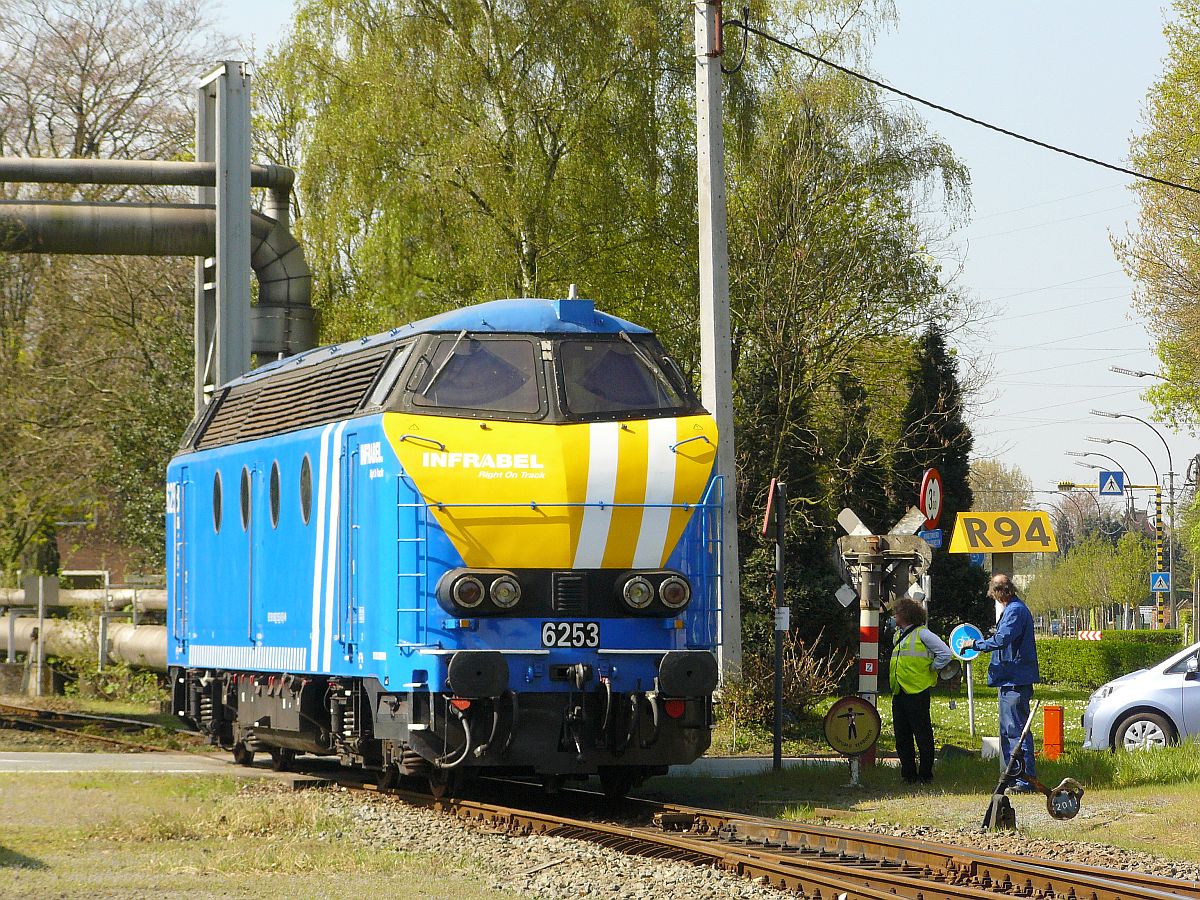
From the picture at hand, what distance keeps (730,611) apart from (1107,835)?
7527mm

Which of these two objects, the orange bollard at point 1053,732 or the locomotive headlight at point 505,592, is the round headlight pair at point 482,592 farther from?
the orange bollard at point 1053,732

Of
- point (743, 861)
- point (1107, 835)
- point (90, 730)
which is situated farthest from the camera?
point (90, 730)

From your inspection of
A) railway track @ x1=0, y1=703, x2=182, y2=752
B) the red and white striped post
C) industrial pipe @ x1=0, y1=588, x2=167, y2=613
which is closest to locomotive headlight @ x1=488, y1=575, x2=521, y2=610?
the red and white striped post

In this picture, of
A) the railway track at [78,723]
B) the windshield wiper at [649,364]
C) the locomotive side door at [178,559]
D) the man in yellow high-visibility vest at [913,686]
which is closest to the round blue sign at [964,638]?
the man in yellow high-visibility vest at [913,686]

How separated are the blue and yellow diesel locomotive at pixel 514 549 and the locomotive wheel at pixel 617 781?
0.02 m

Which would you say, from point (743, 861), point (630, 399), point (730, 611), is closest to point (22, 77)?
point (730, 611)

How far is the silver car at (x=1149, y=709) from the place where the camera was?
58.0 ft

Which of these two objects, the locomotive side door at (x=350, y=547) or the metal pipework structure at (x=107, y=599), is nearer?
A: the locomotive side door at (x=350, y=547)

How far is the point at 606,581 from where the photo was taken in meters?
12.2

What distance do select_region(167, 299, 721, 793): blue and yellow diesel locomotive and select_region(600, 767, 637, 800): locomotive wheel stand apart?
0.02 meters

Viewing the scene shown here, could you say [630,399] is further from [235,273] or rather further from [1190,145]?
[1190,145]

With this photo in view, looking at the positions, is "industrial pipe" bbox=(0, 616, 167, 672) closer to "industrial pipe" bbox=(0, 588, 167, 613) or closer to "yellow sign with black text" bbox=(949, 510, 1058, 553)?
"industrial pipe" bbox=(0, 588, 167, 613)

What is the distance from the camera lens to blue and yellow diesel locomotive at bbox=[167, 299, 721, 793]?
39.1 feet

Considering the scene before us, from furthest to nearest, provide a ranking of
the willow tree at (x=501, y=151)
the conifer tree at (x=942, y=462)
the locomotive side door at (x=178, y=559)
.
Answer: the conifer tree at (x=942, y=462) < the willow tree at (x=501, y=151) < the locomotive side door at (x=178, y=559)
